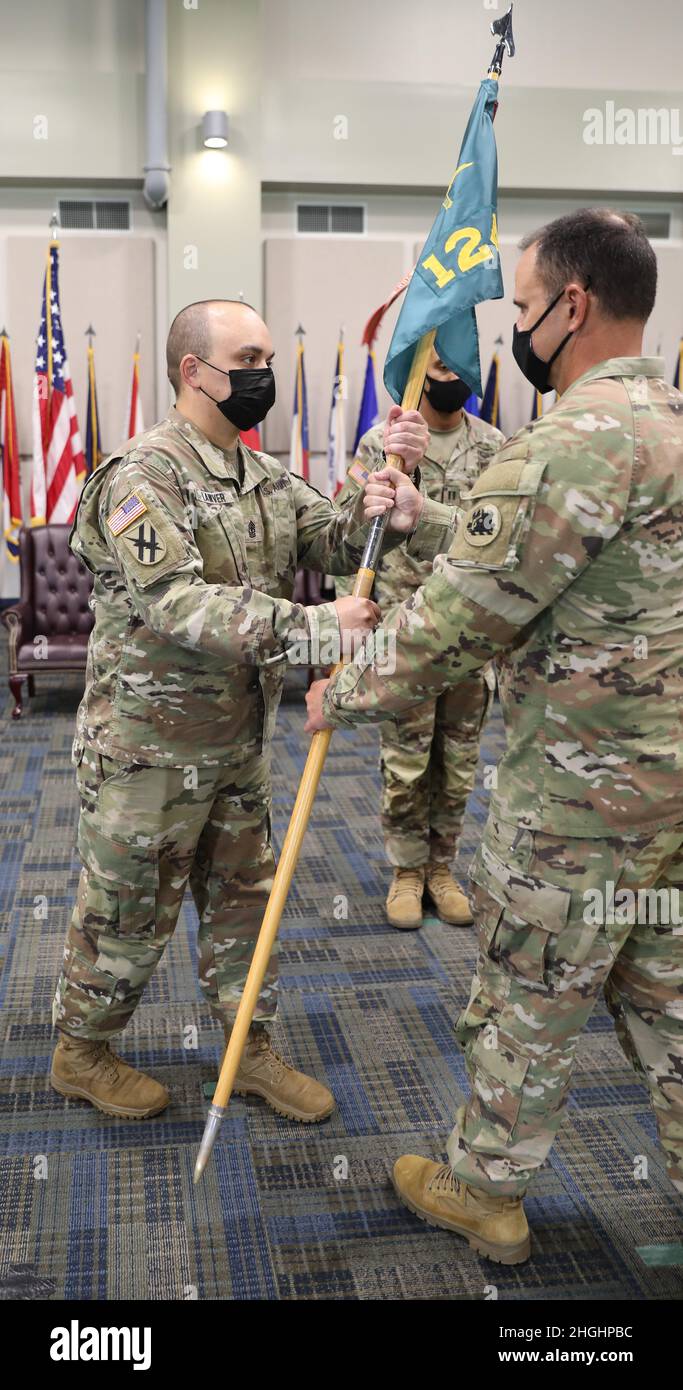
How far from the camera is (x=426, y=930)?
3.23 meters

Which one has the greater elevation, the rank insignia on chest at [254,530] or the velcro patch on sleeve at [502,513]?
the velcro patch on sleeve at [502,513]

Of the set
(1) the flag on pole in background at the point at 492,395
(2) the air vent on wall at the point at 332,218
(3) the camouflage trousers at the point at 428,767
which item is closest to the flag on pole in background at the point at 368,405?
(1) the flag on pole in background at the point at 492,395

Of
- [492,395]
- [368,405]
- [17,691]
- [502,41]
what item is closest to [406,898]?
[502,41]

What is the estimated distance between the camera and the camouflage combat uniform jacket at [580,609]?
1514 millimetres

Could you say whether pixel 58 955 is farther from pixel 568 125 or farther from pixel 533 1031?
pixel 568 125

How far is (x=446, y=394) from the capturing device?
317 cm

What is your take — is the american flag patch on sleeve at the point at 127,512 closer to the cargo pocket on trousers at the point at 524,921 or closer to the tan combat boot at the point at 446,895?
the cargo pocket on trousers at the point at 524,921

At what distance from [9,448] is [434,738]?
4832mm

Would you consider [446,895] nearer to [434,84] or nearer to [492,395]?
[492,395]

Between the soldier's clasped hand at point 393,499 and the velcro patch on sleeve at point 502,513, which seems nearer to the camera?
the velcro patch on sleeve at point 502,513

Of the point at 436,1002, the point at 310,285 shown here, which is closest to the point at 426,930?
the point at 436,1002

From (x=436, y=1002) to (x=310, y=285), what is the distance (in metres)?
5.76

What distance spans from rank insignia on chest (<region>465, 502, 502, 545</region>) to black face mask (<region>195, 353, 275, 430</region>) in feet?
2.12

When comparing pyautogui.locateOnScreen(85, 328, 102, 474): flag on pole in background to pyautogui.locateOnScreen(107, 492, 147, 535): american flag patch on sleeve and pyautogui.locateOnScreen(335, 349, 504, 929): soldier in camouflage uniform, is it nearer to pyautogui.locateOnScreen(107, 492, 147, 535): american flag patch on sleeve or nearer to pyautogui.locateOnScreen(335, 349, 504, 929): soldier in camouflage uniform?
pyautogui.locateOnScreen(335, 349, 504, 929): soldier in camouflage uniform
